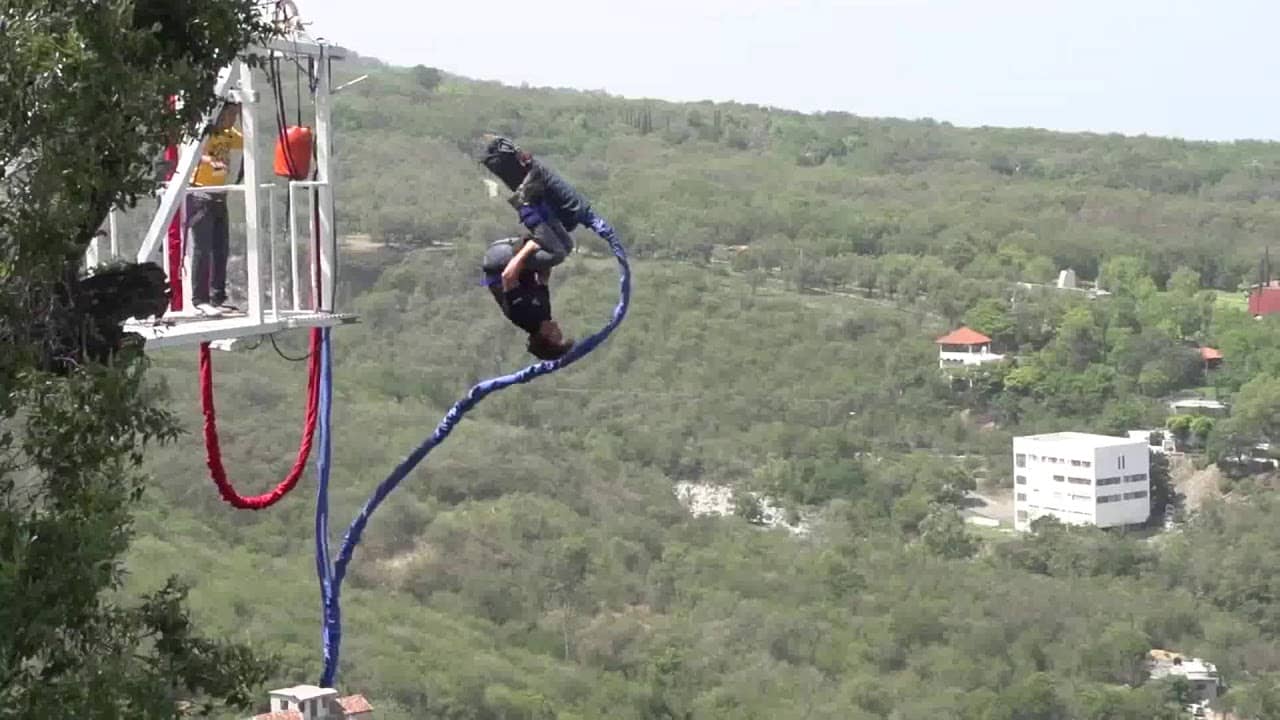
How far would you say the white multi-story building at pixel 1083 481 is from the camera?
60.3 metres

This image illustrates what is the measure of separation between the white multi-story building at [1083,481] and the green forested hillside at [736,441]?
1.87m

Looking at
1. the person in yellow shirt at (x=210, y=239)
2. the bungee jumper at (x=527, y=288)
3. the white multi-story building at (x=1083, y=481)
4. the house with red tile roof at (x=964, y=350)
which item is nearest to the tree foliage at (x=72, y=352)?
the bungee jumper at (x=527, y=288)

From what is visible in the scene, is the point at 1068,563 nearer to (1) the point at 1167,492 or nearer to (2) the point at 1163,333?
(1) the point at 1167,492

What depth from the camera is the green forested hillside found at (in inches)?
1650

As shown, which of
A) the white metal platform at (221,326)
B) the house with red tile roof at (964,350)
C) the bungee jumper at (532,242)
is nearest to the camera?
the white metal platform at (221,326)

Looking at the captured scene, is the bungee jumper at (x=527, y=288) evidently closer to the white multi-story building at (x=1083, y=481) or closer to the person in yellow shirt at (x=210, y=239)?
the person in yellow shirt at (x=210, y=239)

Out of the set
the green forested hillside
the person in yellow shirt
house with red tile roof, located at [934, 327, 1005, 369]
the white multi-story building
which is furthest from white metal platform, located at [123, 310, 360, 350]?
house with red tile roof, located at [934, 327, 1005, 369]

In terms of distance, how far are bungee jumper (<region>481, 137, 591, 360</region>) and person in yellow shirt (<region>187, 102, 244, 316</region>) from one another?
3.18 ft

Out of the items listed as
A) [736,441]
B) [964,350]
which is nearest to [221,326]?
[736,441]

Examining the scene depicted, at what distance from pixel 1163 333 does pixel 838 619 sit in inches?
Answer: 1250

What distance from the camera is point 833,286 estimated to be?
273ft

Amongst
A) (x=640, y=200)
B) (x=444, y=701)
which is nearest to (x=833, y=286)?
(x=640, y=200)

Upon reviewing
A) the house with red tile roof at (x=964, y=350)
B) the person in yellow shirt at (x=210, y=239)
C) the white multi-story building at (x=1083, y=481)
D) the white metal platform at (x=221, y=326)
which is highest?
the person in yellow shirt at (x=210, y=239)

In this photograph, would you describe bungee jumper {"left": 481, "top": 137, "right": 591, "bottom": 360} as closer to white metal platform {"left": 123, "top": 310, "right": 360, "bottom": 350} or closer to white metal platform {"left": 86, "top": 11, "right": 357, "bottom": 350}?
white metal platform {"left": 123, "top": 310, "right": 360, "bottom": 350}
